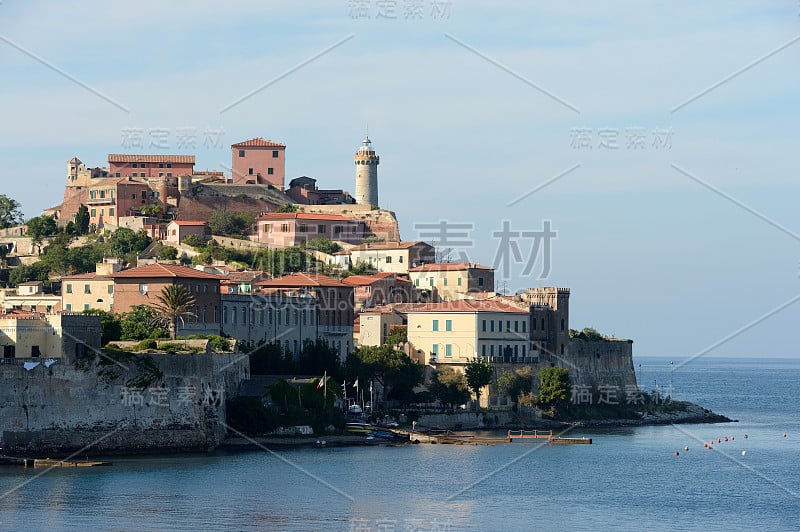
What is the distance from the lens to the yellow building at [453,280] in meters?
97.1

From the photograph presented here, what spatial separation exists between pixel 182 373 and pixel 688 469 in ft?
72.8

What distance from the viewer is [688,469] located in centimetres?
6738

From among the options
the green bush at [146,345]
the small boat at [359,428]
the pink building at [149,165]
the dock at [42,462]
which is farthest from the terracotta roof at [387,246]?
the dock at [42,462]

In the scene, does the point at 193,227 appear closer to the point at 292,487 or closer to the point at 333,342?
the point at 333,342

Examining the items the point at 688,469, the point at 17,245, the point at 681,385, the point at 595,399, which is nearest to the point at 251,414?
the point at 688,469

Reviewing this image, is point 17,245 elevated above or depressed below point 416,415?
above

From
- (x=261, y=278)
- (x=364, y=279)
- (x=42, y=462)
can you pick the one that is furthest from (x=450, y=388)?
(x=42, y=462)

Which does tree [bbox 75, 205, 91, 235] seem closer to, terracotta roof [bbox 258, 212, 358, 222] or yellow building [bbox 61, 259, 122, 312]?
terracotta roof [bbox 258, 212, 358, 222]

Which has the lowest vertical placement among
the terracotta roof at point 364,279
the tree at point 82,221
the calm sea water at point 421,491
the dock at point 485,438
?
the calm sea water at point 421,491

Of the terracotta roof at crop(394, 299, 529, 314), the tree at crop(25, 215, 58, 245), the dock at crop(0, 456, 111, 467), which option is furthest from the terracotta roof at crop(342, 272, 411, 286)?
the dock at crop(0, 456, 111, 467)

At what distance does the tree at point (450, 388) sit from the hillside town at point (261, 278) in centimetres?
78

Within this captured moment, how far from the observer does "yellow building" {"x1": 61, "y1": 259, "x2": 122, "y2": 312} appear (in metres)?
80.4

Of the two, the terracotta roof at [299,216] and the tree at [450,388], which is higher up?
the terracotta roof at [299,216]

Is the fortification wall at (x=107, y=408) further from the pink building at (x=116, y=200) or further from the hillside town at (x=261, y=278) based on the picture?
the pink building at (x=116, y=200)
